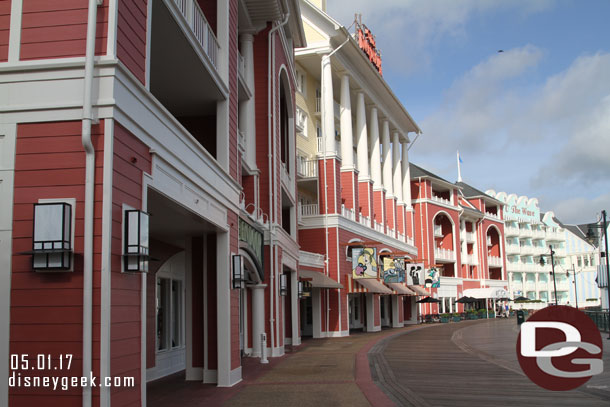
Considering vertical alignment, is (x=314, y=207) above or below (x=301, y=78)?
below

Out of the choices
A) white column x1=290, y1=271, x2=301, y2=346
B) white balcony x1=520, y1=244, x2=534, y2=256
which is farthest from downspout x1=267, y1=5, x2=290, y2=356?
white balcony x1=520, y1=244, x2=534, y2=256

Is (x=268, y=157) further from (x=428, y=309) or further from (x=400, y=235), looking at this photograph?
(x=428, y=309)

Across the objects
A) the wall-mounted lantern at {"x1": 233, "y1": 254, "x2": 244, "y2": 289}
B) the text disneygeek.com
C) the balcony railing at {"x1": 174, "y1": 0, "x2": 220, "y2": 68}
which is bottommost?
the text disneygeek.com

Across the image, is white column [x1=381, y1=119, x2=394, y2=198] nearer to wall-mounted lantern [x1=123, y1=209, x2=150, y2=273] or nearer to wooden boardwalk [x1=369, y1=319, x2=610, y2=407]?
wooden boardwalk [x1=369, y1=319, x2=610, y2=407]

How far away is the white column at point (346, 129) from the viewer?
1565 inches

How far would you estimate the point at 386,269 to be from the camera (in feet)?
132

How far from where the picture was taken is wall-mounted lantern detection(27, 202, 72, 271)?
6941mm

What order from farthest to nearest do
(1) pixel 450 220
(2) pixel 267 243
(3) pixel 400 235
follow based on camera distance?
(1) pixel 450 220 < (3) pixel 400 235 < (2) pixel 267 243

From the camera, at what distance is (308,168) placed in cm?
3738

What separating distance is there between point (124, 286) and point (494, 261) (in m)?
75.6

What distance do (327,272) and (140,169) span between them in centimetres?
2709

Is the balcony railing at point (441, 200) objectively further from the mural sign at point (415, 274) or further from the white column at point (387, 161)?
the mural sign at point (415, 274)

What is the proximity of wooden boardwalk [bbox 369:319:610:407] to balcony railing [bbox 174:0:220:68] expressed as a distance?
25.9 ft

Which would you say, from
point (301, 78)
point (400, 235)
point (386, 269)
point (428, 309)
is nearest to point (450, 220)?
point (428, 309)
